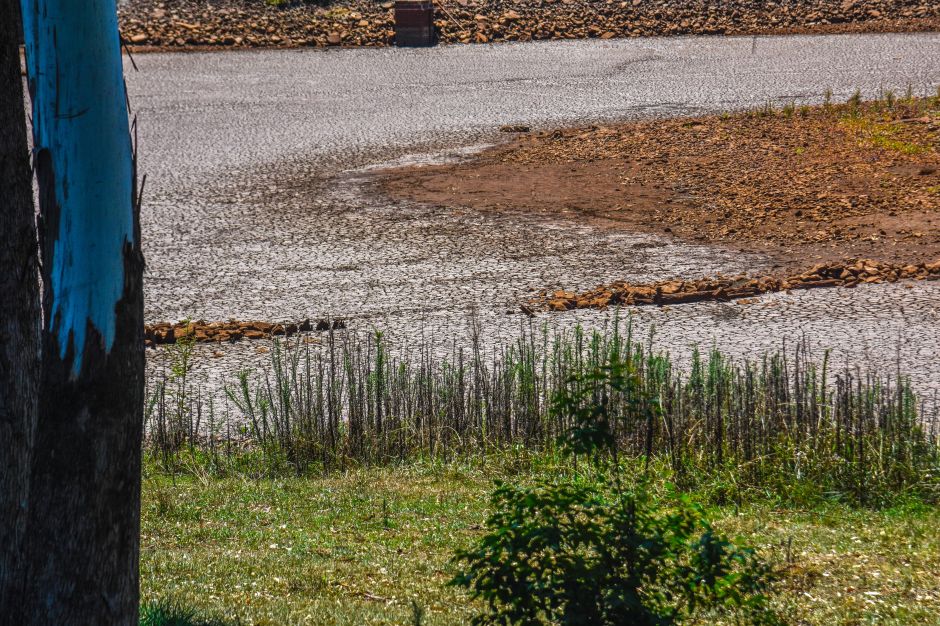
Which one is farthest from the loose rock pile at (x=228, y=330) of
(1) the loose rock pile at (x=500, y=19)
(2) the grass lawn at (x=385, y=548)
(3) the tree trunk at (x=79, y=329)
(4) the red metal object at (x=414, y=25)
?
(1) the loose rock pile at (x=500, y=19)

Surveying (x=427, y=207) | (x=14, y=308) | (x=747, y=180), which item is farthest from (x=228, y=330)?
(x=747, y=180)

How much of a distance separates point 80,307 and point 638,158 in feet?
38.7

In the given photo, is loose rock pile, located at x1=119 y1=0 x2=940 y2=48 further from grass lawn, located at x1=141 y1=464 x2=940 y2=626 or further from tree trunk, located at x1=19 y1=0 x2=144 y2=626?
tree trunk, located at x1=19 y1=0 x2=144 y2=626

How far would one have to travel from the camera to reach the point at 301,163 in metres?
15.2

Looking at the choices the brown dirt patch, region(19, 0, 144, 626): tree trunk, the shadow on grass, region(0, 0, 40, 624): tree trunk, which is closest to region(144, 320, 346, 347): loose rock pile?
the brown dirt patch

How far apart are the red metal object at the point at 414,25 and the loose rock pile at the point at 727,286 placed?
14.0m

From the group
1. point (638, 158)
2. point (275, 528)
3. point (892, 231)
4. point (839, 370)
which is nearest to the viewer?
point (275, 528)

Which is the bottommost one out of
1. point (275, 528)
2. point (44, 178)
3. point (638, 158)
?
point (275, 528)

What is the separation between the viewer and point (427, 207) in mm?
12797

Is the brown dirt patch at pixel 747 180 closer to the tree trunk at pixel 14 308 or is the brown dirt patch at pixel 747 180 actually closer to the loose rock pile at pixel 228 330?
the loose rock pile at pixel 228 330

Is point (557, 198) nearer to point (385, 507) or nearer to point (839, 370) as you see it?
point (839, 370)

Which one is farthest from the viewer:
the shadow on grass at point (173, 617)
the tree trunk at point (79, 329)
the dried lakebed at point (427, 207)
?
the dried lakebed at point (427, 207)

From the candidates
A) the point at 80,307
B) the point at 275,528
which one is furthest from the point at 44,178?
the point at 275,528

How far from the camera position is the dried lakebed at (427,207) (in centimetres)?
904
